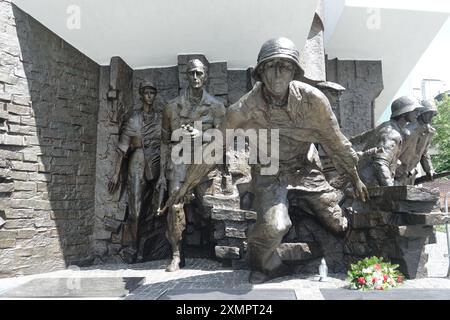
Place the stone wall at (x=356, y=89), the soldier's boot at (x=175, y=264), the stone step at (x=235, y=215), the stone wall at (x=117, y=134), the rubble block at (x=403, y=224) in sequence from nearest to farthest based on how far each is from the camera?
1. the rubble block at (x=403, y=224)
2. the soldier's boot at (x=175, y=264)
3. the stone step at (x=235, y=215)
4. the stone wall at (x=117, y=134)
5. the stone wall at (x=356, y=89)

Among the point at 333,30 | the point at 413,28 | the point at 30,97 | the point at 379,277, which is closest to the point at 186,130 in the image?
the point at 30,97

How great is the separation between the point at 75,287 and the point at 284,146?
2976mm

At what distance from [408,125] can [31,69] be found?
19.0ft

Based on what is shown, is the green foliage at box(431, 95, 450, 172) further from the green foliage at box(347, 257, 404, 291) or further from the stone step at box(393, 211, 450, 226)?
the green foliage at box(347, 257, 404, 291)

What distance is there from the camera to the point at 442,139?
19609 mm

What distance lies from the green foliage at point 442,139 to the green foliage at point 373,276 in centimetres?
1746

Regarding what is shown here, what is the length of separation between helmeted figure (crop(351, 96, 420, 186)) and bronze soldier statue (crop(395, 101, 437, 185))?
0.51 feet

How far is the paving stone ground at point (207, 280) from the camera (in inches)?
149

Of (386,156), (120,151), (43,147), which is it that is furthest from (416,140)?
(43,147)

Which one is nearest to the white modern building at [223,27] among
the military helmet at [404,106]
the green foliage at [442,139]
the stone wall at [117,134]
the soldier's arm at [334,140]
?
the stone wall at [117,134]

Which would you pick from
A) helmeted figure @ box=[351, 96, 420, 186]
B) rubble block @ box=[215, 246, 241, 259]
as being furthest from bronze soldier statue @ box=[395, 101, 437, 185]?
rubble block @ box=[215, 246, 241, 259]

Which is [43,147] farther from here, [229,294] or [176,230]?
[229,294]

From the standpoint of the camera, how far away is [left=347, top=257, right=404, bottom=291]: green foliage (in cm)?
369

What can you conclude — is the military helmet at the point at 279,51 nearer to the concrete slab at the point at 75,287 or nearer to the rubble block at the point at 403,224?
the rubble block at the point at 403,224
